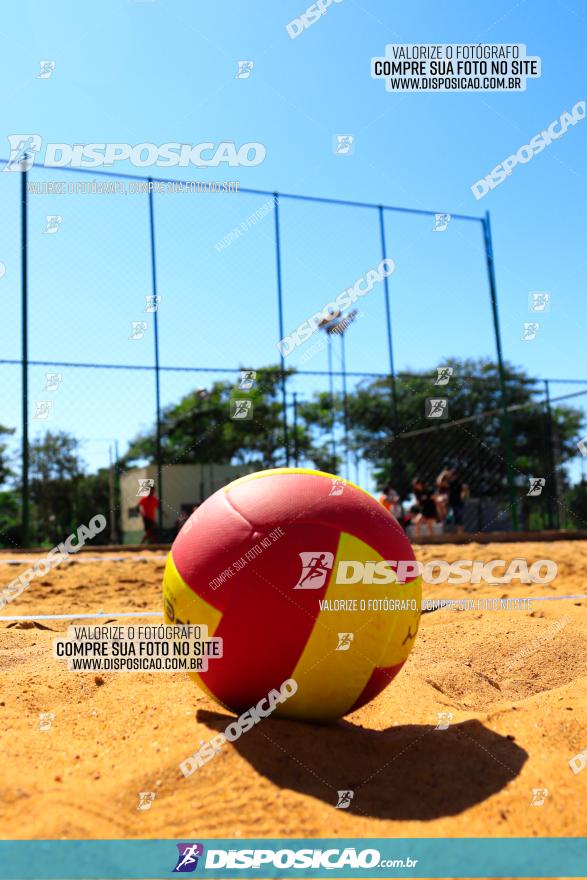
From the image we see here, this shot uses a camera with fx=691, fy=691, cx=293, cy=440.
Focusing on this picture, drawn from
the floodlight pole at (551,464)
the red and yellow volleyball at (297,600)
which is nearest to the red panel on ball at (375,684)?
the red and yellow volleyball at (297,600)

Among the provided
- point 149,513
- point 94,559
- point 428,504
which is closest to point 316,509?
point 94,559

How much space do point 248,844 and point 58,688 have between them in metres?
1.86

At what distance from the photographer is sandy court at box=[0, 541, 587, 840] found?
2146 millimetres

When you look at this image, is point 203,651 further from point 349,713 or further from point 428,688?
point 428,688

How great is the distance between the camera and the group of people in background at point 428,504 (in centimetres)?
1473

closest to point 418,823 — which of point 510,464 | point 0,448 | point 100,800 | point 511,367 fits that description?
point 100,800

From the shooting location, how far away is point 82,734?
9.56 feet

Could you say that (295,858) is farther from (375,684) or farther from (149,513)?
(149,513)

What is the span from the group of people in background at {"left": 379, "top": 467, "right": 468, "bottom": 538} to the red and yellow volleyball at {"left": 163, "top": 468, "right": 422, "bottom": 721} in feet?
35.0

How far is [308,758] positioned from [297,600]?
1.88ft

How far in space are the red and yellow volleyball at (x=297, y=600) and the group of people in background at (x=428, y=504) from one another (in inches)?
420

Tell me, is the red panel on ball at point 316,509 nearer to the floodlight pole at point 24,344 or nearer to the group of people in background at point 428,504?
the floodlight pole at point 24,344

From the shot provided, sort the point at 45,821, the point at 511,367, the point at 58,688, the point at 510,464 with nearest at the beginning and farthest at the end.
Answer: the point at 45,821
the point at 58,688
the point at 510,464
the point at 511,367

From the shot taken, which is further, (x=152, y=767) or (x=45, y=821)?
(x=152, y=767)
